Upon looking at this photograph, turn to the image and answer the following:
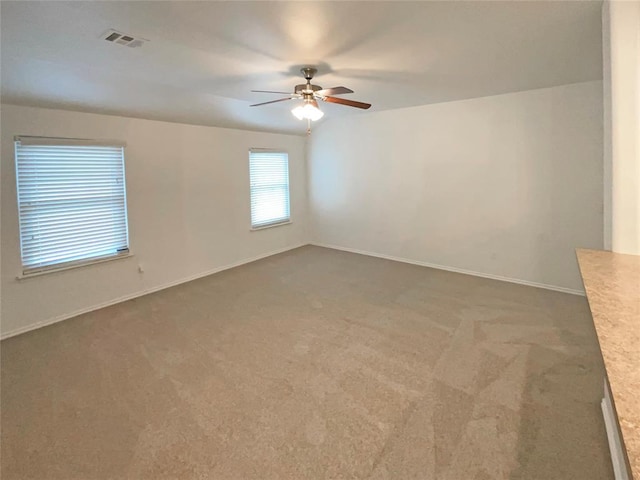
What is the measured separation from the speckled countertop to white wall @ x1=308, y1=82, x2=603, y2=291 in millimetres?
2322

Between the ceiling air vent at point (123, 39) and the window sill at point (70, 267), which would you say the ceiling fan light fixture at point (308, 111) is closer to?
the ceiling air vent at point (123, 39)

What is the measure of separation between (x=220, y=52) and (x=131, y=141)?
7.20ft

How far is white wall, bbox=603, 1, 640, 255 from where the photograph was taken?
6.72 ft

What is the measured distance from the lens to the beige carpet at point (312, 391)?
6.25ft

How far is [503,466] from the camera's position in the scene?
184 cm

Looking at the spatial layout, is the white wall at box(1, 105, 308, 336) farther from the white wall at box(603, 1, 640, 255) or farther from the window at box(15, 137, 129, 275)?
the white wall at box(603, 1, 640, 255)

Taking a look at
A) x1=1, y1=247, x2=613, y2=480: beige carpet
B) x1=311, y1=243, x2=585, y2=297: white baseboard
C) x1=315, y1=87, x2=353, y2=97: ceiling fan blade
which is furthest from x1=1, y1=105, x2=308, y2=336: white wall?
Result: x1=315, y1=87, x2=353, y2=97: ceiling fan blade

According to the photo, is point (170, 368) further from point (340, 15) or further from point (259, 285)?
point (340, 15)

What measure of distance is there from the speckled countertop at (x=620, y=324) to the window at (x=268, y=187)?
4829mm

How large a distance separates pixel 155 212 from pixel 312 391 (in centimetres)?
334

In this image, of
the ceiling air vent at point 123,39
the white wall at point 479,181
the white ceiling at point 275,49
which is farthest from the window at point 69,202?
the white wall at point 479,181

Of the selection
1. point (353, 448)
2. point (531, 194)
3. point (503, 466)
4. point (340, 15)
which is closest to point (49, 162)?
point (340, 15)

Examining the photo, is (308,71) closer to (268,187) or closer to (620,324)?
(620,324)

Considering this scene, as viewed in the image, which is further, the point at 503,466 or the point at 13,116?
the point at 13,116
